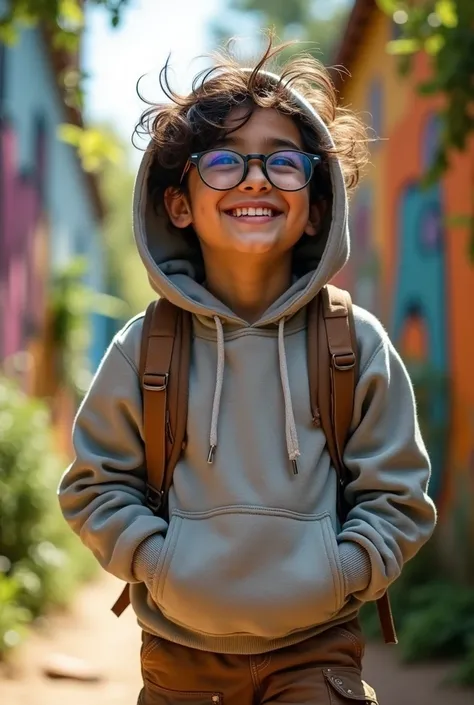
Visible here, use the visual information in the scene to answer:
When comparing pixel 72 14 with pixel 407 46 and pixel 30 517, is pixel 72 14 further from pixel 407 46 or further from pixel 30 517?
pixel 30 517

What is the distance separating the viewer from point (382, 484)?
2.70m

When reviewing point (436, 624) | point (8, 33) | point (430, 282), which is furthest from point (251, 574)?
point (430, 282)

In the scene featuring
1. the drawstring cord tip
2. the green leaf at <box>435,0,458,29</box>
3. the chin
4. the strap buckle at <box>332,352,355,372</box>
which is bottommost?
the drawstring cord tip

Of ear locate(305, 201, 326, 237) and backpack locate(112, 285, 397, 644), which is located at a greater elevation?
ear locate(305, 201, 326, 237)

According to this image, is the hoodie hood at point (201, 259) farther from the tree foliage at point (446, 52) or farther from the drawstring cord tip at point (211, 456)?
the tree foliage at point (446, 52)

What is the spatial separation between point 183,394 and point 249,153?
0.66 meters

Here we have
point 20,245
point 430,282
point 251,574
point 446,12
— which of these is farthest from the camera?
point 20,245

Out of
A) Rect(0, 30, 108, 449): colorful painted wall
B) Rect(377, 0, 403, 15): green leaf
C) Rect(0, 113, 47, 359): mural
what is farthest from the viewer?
Rect(0, 30, 108, 449): colorful painted wall

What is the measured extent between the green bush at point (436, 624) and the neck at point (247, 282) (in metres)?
3.47

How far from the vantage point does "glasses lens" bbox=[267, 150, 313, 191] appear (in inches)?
111

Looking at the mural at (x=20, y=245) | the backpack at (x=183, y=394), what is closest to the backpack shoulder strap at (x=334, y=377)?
the backpack at (x=183, y=394)

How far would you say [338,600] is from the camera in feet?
8.50

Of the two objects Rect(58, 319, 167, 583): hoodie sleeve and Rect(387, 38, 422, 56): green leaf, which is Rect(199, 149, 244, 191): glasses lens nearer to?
Rect(58, 319, 167, 583): hoodie sleeve

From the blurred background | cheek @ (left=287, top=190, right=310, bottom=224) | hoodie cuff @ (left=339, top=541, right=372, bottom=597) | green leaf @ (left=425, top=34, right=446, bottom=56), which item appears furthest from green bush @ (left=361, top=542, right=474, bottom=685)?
cheek @ (left=287, top=190, right=310, bottom=224)
